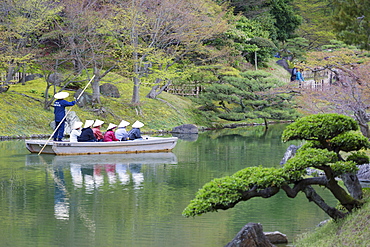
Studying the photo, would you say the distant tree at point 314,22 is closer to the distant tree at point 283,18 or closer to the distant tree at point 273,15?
the distant tree at point 273,15

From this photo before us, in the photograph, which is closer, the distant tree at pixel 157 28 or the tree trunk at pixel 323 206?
the tree trunk at pixel 323 206


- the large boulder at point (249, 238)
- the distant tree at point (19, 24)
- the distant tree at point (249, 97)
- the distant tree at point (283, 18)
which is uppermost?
the distant tree at point (283, 18)

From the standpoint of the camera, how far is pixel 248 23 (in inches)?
1569

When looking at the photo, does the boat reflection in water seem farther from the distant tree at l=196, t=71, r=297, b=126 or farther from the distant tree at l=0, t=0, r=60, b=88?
the distant tree at l=196, t=71, r=297, b=126

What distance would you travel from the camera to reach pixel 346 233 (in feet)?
23.4

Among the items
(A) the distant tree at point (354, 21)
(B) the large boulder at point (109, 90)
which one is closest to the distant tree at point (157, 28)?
(B) the large boulder at point (109, 90)

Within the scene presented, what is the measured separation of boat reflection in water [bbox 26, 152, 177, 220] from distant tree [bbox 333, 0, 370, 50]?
5631 millimetres

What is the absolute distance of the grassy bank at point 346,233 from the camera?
684cm

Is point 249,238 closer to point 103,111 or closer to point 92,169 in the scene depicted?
point 92,169

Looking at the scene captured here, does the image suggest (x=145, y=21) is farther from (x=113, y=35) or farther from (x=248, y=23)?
(x=248, y=23)

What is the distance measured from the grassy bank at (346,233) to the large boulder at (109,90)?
22905 millimetres

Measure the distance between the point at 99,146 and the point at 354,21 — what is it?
12.5 metres

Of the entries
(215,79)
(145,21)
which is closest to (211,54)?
(215,79)

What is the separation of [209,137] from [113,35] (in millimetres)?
6925
